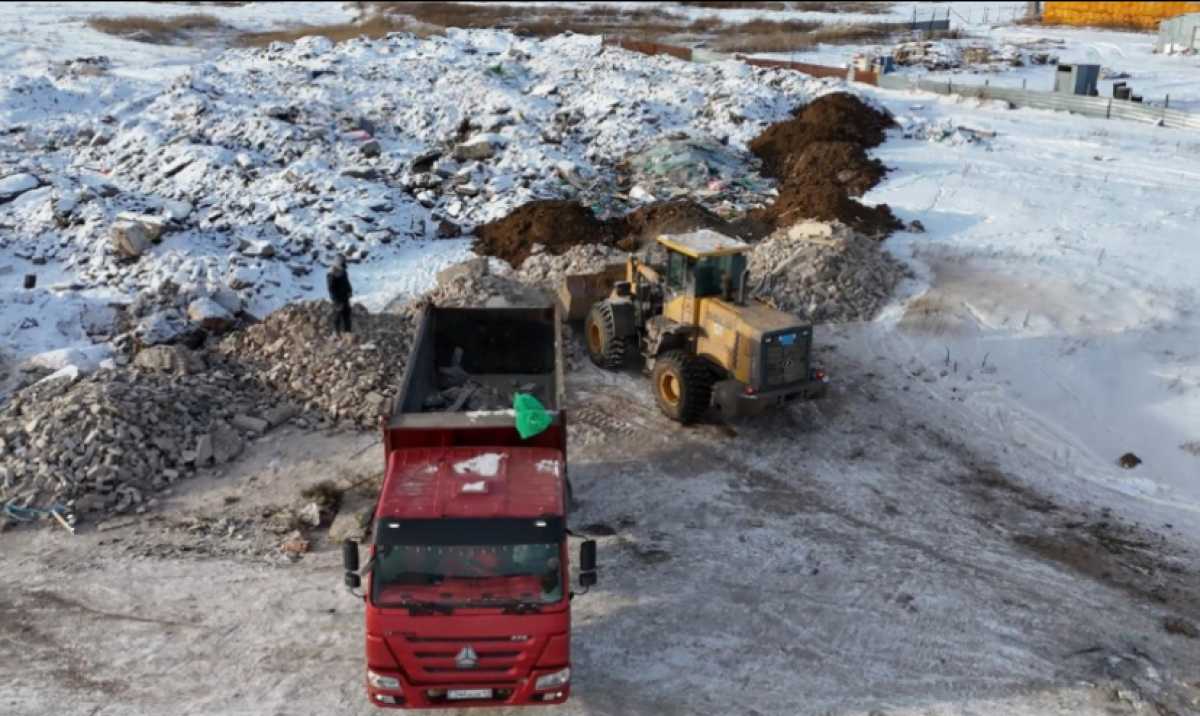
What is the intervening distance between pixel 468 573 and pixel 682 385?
6277 millimetres

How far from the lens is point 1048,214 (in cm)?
2094

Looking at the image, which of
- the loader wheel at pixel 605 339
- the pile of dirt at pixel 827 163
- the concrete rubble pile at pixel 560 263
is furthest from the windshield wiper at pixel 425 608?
the pile of dirt at pixel 827 163

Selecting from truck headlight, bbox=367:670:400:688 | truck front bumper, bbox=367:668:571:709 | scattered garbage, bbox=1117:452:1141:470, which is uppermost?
truck headlight, bbox=367:670:400:688

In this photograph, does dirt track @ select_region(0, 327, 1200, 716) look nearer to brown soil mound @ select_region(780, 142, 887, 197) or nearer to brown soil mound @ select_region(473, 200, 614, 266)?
brown soil mound @ select_region(473, 200, 614, 266)

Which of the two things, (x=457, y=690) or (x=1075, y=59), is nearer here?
(x=457, y=690)

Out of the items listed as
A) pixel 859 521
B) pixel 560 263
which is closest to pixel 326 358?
pixel 560 263

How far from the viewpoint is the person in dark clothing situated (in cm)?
1488

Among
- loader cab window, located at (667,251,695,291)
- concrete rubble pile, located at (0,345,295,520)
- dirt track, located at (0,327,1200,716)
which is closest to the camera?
dirt track, located at (0,327,1200,716)

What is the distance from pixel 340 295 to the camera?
15.0 metres

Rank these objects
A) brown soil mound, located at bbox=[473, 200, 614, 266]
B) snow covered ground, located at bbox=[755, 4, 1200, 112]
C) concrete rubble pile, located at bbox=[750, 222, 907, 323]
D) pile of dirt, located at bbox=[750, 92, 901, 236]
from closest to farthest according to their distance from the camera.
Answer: concrete rubble pile, located at bbox=[750, 222, 907, 323] < brown soil mound, located at bbox=[473, 200, 614, 266] < pile of dirt, located at bbox=[750, 92, 901, 236] < snow covered ground, located at bbox=[755, 4, 1200, 112]

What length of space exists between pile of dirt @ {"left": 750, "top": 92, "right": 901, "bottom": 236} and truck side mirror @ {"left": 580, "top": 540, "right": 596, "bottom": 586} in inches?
525

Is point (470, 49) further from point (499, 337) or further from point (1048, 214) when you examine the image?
point (499, 337)

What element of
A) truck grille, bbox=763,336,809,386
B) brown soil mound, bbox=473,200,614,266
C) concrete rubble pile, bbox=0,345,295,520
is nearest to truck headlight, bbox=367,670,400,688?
concrete rubble pile, bbox=0,345,295,520

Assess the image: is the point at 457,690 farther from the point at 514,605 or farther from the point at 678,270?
the point at 678,270
